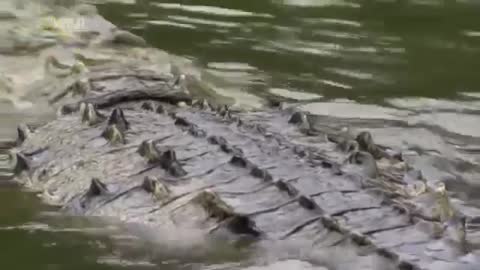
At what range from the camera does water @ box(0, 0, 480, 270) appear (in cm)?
507

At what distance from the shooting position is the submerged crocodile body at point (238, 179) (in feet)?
14.7

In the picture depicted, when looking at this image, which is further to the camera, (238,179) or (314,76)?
(314,76)

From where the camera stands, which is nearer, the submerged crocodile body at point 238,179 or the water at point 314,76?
the submerged crocodile body at point 238,179

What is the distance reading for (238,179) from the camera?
5.00 meters

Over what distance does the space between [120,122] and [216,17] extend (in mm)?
4569

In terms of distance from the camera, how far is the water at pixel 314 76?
16.6 ft

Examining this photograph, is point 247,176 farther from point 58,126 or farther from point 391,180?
point 58,126

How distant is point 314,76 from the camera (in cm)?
851

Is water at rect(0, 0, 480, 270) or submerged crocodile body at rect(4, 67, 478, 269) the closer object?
submerged crocodile body at rect(4, 67, 478, 269)

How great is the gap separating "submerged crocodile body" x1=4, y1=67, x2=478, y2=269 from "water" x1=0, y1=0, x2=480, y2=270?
0.52 ft

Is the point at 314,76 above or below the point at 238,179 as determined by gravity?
below

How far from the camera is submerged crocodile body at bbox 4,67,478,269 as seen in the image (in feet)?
14.7

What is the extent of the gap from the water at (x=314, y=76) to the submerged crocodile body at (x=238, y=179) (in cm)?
16

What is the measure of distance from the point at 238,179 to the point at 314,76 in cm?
360
